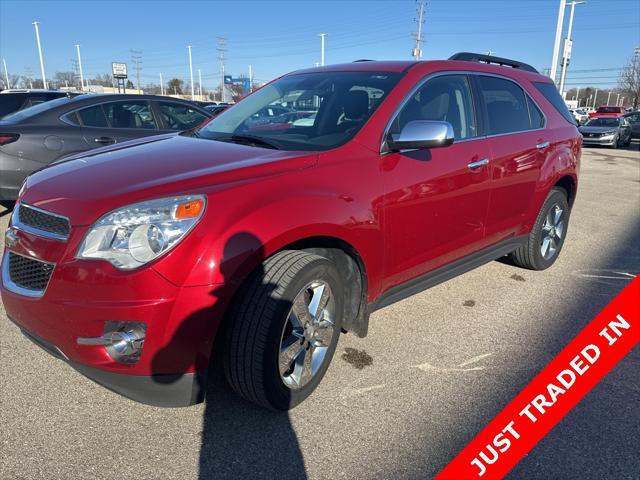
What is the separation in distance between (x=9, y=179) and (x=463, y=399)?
5205 mm

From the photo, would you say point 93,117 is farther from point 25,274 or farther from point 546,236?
point 546,236

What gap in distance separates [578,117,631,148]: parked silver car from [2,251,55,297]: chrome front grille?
21180 mm

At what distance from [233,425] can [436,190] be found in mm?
1844

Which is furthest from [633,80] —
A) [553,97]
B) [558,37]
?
[553,97]

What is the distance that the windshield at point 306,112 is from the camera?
2854 millimetres

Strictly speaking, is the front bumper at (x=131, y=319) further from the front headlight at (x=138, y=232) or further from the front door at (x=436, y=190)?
the front door at (x=436, y=190)

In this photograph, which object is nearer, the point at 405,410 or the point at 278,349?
the point at 278,349

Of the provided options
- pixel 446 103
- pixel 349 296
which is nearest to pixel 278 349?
pixel 349 296

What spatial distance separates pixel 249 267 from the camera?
2.14 meters

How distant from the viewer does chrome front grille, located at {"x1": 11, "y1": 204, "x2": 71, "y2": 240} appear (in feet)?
6.91

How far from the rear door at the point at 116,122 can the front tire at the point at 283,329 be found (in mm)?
4388

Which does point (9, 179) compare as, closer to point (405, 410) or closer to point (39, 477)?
point (39, 477)

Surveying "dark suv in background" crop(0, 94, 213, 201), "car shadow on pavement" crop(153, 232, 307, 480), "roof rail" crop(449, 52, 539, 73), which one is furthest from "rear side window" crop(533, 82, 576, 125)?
"dark suv in background" crop(0, 94, 213, 201)

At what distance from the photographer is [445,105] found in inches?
132
